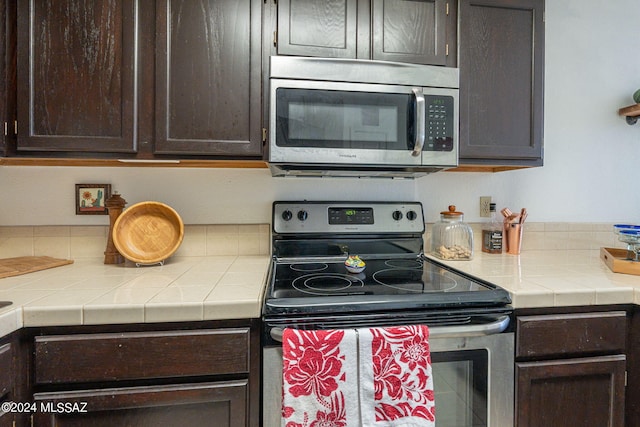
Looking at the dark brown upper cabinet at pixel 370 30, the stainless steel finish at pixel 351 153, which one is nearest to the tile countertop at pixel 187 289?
the stainless steel finish at pixel 351 153

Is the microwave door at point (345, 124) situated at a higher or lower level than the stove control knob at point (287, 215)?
higher

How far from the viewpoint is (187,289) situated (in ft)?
3.17

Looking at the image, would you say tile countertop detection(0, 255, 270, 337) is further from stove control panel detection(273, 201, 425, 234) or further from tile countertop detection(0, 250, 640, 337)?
stove control panel detection(273, 201, 425, 234)

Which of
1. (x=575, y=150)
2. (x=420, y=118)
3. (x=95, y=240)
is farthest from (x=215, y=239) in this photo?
(x=575, y=150)

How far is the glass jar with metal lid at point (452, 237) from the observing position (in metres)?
1.46

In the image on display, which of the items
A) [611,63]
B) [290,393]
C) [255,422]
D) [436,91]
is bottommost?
[255,422]

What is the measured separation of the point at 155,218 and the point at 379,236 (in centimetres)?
105

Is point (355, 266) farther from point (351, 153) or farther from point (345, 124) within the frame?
point (345, 124)

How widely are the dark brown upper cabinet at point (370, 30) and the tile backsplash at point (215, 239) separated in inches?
32.8

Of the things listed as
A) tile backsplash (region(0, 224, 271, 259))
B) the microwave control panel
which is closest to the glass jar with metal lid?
the microwave control panel

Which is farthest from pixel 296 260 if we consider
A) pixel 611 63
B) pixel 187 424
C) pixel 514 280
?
pixel 611 63

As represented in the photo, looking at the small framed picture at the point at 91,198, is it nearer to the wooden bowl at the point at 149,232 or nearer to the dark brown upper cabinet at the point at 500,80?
the wooden bowl at the point at 149,232

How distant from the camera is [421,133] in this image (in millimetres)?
1187

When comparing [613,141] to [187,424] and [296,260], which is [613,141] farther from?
[187,424]
